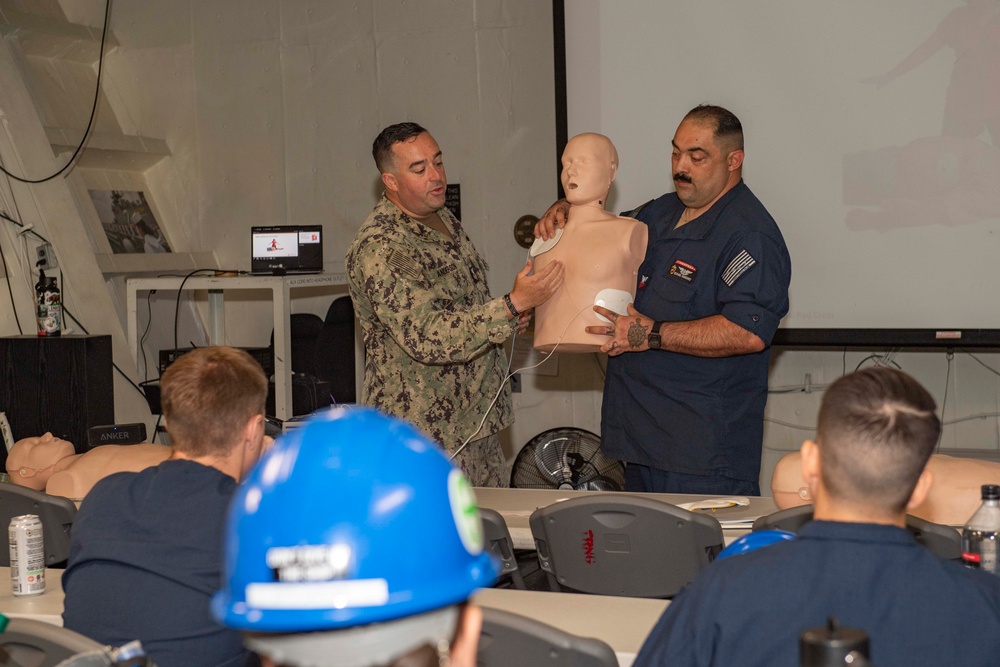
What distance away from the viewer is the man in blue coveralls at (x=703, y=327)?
3.05 m

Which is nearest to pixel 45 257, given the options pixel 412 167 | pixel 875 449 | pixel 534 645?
pixel 412 167

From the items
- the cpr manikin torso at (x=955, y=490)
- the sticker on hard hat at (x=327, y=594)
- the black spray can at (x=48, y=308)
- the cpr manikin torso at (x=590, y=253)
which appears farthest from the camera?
the black spray can at (x=48, y=308)

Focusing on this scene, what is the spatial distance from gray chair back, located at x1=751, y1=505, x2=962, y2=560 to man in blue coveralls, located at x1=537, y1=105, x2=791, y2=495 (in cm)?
95

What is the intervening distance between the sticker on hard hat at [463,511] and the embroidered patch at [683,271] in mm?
2528

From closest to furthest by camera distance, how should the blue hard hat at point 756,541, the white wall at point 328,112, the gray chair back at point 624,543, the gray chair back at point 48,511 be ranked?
the blue hard hat at point 756,541
the gray chair back at point 624,543
the gray chair back at point 48,511
the white wall at point 328,112

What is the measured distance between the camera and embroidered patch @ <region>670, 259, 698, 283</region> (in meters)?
3.19

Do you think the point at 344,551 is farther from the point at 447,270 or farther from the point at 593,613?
the point at 447,270

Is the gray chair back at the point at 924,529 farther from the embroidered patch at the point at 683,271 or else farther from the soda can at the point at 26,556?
the soda can at the point at 26,556

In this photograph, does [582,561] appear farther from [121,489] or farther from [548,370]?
[548,370]

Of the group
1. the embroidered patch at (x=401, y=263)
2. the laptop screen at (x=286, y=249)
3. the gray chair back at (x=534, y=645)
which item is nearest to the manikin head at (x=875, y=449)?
the gray chair back at (x=534, y=645)

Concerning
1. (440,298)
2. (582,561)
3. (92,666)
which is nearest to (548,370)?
(440,298)

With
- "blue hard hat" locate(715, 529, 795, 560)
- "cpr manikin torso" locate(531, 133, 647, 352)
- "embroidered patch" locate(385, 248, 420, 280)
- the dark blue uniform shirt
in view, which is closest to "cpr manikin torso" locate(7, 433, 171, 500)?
"embroidered patch" locate(385, 248, 420, 280)

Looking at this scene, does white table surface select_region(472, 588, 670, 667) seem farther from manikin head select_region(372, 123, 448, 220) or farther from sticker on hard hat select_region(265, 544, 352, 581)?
manikin head select_region(372, 123, 448, 220)

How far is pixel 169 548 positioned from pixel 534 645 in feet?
2.00
